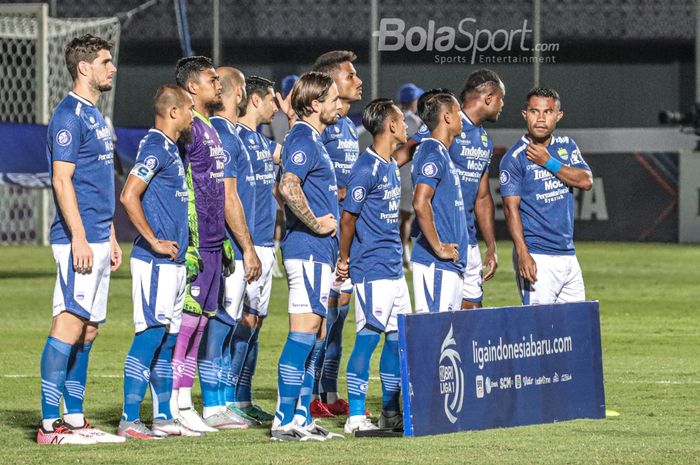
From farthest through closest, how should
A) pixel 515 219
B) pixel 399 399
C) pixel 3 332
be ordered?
pixel 3 332
pixel 515 219
pixel 399 399

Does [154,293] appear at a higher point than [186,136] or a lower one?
lower

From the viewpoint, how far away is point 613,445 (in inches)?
283

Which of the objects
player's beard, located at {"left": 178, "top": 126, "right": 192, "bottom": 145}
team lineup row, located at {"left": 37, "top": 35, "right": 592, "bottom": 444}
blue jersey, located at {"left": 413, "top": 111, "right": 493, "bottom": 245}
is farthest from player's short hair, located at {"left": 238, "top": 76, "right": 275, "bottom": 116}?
blue jersey, located at {"left": 413, "top": 111, "right": 493, "bottom": 245}

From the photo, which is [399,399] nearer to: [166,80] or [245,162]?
[245,162]

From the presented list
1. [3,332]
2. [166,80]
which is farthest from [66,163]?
[166,80]

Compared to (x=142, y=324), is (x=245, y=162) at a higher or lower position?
higher

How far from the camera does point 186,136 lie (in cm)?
782

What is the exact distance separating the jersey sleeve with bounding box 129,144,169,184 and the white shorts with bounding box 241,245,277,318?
1.31 m

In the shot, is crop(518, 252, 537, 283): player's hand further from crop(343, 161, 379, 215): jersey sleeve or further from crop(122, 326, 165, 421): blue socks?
crop(122, 326, 165, 421): blue socks

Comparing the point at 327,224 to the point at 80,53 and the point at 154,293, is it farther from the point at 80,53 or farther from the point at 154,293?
the point at 80,53

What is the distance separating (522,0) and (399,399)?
19562mm

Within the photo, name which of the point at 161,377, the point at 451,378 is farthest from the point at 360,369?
the point at 161,377

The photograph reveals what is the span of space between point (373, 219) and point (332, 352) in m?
1.41

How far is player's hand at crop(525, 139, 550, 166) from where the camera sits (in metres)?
9.06
